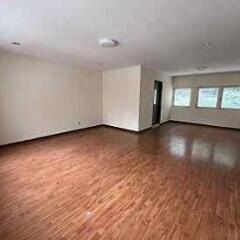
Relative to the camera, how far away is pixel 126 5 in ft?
6.25

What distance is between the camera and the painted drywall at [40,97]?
4.20 metres

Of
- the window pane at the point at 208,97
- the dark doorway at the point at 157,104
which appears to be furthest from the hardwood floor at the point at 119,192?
the window pane at the point at 208,97

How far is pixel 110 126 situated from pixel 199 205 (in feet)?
16.2

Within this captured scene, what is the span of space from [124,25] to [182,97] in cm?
635

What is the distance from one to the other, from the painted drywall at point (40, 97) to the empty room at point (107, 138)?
3cm

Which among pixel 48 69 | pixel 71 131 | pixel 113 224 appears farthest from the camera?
pixel 71 131

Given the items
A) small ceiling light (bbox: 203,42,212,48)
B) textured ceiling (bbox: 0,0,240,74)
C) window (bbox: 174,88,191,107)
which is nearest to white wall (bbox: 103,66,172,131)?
window (bbox: 174,88,191,107)

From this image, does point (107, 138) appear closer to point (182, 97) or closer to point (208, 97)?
point (182, 97)

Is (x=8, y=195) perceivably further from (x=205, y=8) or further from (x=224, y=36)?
(x=224, y=36)

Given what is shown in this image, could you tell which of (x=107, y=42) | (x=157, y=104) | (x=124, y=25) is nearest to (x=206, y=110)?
(x=157, y=104)

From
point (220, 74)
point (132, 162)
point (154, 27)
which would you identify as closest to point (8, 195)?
point (132, 162)

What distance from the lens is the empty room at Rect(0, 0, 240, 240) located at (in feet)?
6.17

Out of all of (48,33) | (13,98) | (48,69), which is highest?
(48,33)

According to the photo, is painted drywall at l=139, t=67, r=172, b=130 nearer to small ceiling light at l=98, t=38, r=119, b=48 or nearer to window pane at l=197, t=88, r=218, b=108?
window pane at l=197, t=88, r=218, b=108
